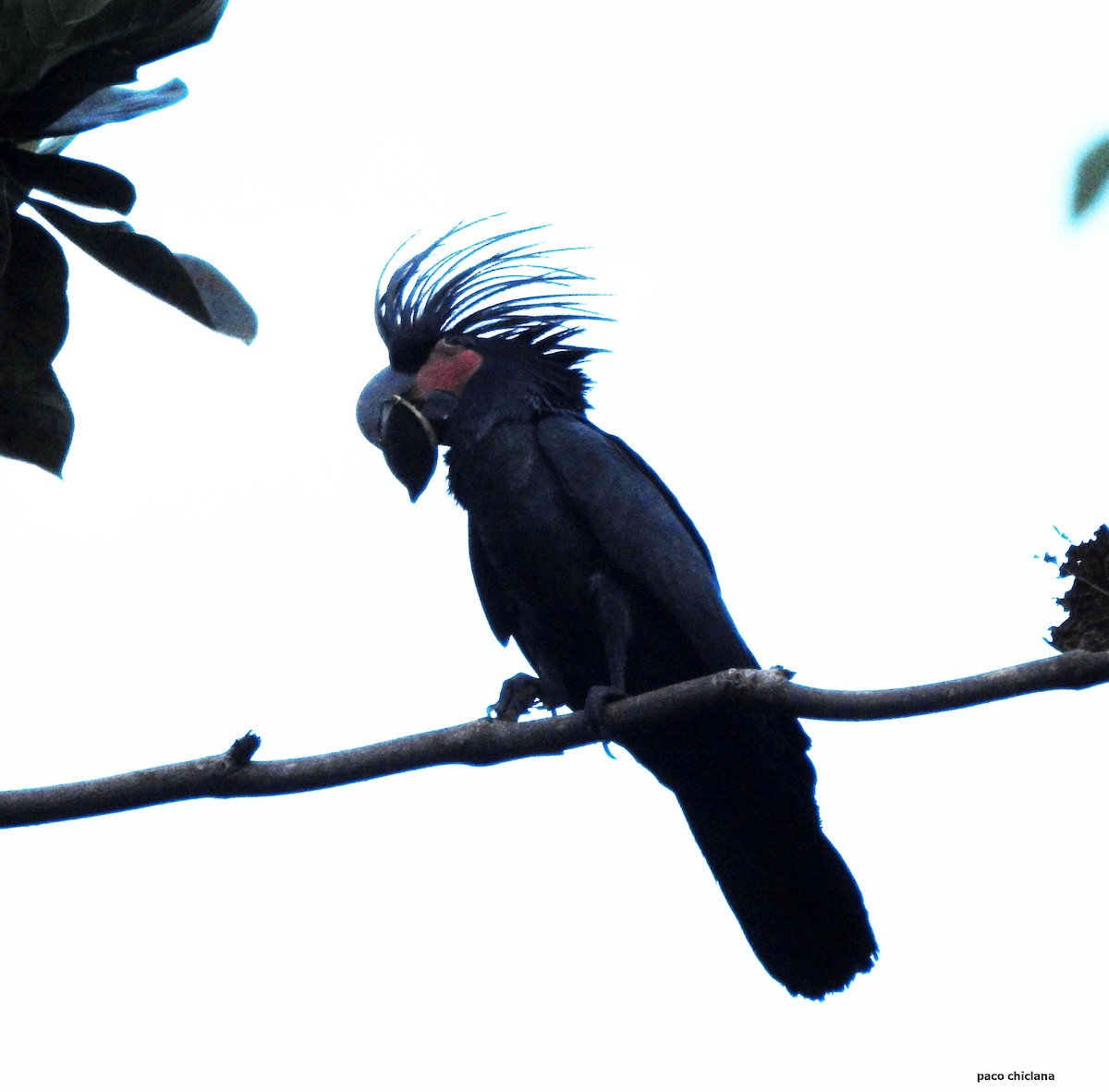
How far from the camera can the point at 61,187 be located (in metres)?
3.11

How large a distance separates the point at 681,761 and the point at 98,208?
2802 mm

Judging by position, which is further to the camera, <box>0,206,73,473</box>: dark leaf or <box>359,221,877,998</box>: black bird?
<box>359,221,877,998</box>: black bird

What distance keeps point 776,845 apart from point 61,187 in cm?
325

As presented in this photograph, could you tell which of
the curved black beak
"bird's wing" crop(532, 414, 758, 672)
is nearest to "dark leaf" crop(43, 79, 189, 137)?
"bird's wing" crop(532, 414, 758, 672)

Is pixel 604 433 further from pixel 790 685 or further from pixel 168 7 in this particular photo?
pixel 168 7

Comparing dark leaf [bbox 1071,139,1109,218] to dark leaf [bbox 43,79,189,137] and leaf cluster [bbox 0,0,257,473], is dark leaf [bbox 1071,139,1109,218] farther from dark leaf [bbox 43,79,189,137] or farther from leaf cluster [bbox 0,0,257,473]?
dark leaf [bbox 43,79,189,137]

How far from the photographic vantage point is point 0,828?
10.1 ft

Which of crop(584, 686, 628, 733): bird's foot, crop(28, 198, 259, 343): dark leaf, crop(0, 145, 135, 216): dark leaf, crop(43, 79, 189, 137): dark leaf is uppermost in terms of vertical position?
crop(43, 79, 189, 137): dark leaf

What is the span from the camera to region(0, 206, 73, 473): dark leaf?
301cm

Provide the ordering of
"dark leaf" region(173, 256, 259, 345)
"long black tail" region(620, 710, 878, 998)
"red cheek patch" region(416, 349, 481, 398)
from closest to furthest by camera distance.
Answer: "dark leaf" region(173, 256, 259, 345) < "long black tail" region(620, 710, 878, 998) < "red cheek patch" region(416, 349, 481, 398)

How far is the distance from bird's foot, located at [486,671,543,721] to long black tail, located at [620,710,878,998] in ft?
1.35

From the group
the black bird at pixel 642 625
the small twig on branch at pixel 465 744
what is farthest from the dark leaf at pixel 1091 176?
the black bird at pixel 642 625

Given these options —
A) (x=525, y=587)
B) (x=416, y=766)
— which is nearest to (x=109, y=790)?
(x=416, y=766)

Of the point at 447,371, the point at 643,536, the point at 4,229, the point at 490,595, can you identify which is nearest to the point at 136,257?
the point at 4,229
